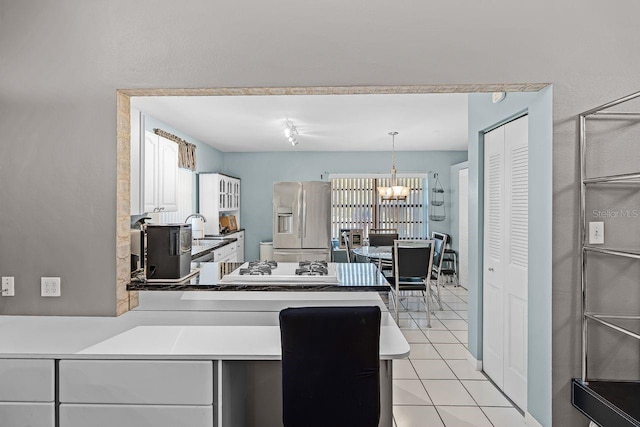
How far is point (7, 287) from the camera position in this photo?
228cm

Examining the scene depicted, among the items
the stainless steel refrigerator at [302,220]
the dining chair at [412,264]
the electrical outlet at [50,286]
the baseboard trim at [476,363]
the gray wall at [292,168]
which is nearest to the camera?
the electrical outlet at [50,286]

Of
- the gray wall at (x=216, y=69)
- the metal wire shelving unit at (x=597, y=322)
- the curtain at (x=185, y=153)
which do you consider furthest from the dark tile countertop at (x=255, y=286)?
the curtain at (x=185, y=153)

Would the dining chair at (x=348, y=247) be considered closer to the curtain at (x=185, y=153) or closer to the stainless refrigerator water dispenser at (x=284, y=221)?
the stainless refrigerator water dispenser at (x=284, y=221)

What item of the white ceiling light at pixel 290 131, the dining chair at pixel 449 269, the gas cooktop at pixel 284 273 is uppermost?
the white ceiling light at pixel 290 131

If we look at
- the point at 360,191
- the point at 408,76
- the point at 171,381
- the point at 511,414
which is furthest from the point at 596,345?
the point at 360,191

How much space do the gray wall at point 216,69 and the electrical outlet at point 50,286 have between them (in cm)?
4

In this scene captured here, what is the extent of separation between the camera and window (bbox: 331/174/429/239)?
8625 mm

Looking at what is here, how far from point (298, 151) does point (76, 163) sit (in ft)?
20.6

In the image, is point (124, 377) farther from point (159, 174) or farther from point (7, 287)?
point (159, 174)

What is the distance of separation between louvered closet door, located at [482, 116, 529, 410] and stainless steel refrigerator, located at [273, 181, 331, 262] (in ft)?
11.4

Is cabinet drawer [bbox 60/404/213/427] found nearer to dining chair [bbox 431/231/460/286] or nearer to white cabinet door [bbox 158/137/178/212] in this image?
white cabinet door [bbox 158/137/178/212]

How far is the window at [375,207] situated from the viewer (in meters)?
8.62

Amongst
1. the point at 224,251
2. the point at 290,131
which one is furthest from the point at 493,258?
the point at 224,251

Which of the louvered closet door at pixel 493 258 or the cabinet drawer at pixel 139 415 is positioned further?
the louvered closet door at pixel 493 258
